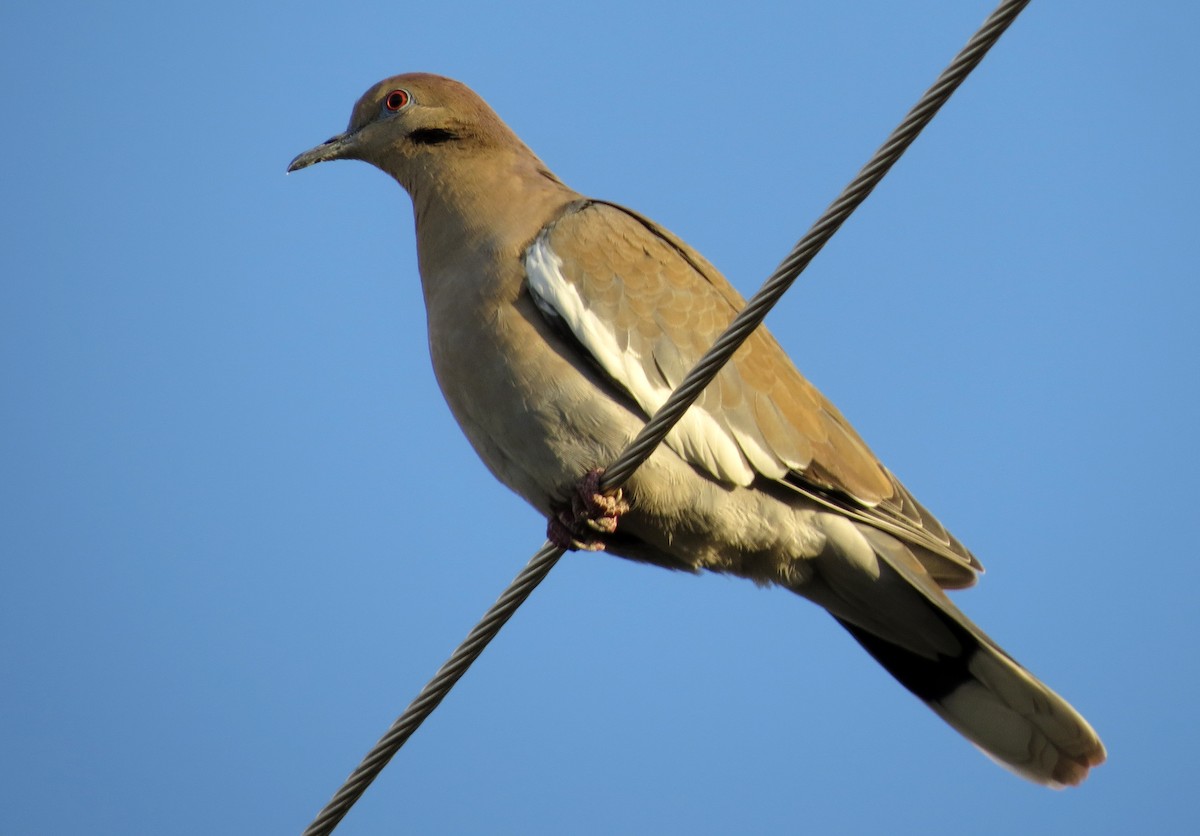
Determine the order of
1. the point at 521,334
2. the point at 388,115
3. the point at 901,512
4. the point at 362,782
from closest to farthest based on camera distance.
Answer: the point at 362,782
the point at 521,334
the point at 901,512
the point at 388,115

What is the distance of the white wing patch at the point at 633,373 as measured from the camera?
12.8 ft

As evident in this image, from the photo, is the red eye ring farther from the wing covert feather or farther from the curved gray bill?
the wing covert feather

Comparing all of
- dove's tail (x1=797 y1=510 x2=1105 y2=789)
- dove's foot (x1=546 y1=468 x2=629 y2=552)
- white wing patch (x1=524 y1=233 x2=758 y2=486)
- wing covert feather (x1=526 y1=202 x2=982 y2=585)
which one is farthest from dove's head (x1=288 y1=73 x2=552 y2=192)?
dove's tail (x1=797 y1=510 x2=1105 y2=789)

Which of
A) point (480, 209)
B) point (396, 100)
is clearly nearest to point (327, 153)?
point (396, 100)

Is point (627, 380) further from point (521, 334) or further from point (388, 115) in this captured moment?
point (388, 115)

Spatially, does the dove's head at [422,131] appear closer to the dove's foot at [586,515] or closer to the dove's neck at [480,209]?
the dove's neck at [480,209]

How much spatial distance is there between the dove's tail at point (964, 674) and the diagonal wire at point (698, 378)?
1218 millimetres

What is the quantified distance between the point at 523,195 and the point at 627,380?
861 mm

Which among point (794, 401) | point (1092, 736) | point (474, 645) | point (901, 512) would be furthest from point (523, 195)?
point (1092, 736)

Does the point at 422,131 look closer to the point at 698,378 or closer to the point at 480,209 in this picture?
the point at 480,209

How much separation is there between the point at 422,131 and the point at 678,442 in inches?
66.5

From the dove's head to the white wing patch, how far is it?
0.85 metres

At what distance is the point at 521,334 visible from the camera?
12.7 ft

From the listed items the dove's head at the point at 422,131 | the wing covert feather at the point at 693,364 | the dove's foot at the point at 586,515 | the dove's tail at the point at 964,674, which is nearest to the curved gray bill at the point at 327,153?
the dove's head at the point at 422,131
